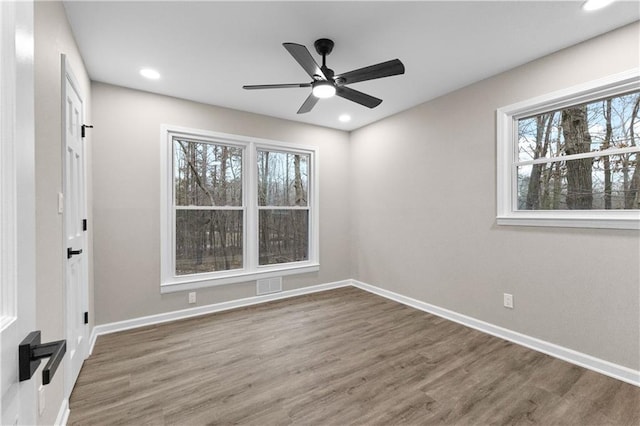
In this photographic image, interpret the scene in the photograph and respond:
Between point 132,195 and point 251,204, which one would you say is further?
point 251,204

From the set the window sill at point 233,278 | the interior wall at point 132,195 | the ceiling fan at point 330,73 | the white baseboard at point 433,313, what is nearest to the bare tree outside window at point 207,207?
the window sill at point 233,278

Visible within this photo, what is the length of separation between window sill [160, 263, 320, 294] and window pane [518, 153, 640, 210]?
2.89 meters

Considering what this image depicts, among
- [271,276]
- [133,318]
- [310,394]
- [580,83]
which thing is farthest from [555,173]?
[133,318]

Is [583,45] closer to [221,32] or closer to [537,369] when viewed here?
[537,369]

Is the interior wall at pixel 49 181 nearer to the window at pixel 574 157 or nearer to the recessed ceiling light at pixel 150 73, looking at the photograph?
the recessed ceiling light at pixel 150 73

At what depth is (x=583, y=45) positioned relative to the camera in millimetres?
2406

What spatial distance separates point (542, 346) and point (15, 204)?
3574 millimetres

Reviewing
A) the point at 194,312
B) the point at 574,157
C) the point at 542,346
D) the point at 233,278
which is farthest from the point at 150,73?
the point at 542,346

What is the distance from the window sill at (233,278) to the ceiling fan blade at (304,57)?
8.95 ft

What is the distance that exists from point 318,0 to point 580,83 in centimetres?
229

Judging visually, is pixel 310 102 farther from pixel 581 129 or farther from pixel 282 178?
pixel 581 129

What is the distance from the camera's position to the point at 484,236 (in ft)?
10.1

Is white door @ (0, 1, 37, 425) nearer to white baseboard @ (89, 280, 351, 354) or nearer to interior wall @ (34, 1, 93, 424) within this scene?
interior wall @ (34, 1, 93, 424)

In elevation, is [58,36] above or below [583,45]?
below
